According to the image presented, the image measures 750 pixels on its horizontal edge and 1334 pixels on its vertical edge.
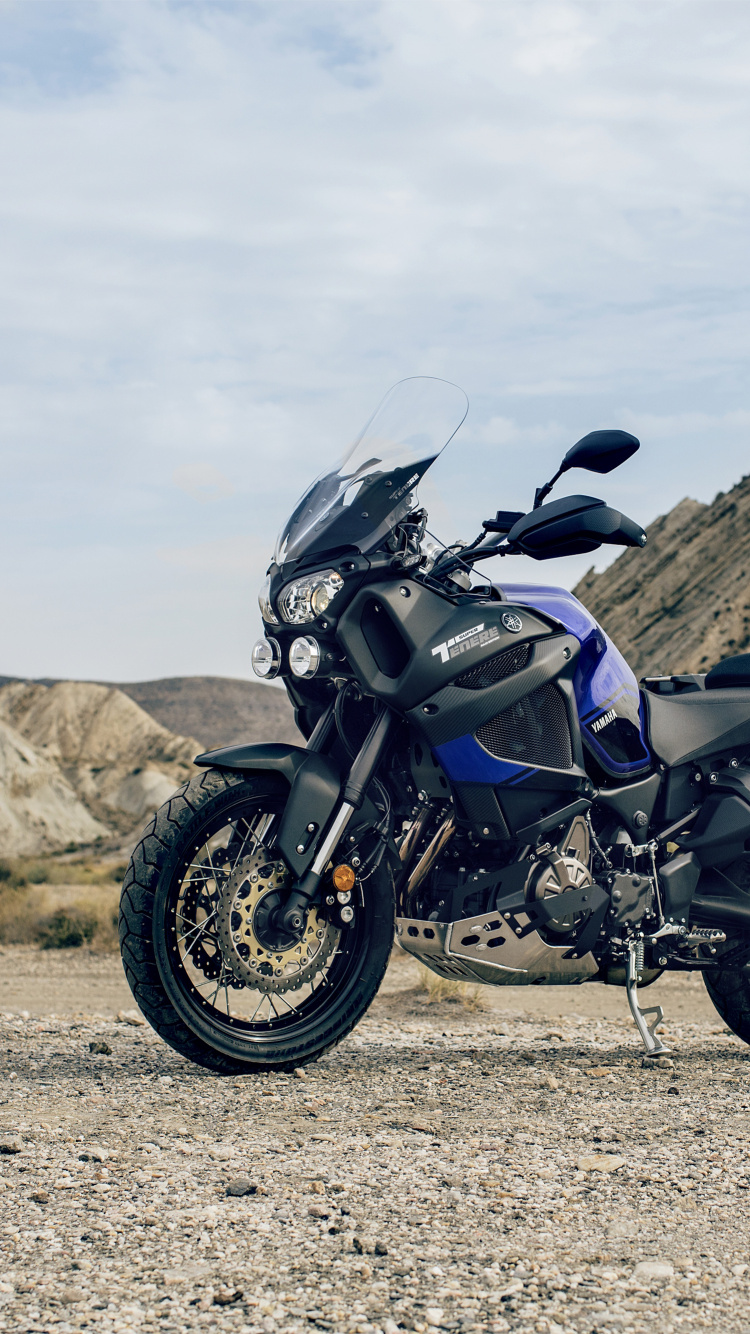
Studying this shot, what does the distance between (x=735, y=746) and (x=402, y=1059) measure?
222 cm

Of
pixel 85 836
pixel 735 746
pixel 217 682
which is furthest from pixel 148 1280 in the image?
pixel 217 682

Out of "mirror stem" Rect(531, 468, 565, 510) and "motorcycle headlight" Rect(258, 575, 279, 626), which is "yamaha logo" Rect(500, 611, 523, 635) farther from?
"motorcycle headlight" Rect(258, 575, 279, 626)

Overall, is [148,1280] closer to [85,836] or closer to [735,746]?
[735,746]

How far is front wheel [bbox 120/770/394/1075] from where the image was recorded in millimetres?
4535

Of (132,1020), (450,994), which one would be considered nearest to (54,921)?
(450,994)

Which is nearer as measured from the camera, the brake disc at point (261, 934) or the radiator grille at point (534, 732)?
the brake disc at point (261, 934)

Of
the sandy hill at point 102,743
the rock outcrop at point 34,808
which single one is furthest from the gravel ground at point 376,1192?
the rock outcrop at point 34,808

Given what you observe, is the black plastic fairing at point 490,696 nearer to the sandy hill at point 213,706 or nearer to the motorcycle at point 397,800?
the motorcycle at point 397,800

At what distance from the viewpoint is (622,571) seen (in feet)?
146

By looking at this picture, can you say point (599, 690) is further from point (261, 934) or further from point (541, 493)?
point (261, 934)

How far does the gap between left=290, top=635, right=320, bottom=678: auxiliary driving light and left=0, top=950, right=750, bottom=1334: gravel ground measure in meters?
1.71

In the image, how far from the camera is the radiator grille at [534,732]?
4.77 metres

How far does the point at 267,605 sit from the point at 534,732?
4.17 ft

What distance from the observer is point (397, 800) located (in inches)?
193
